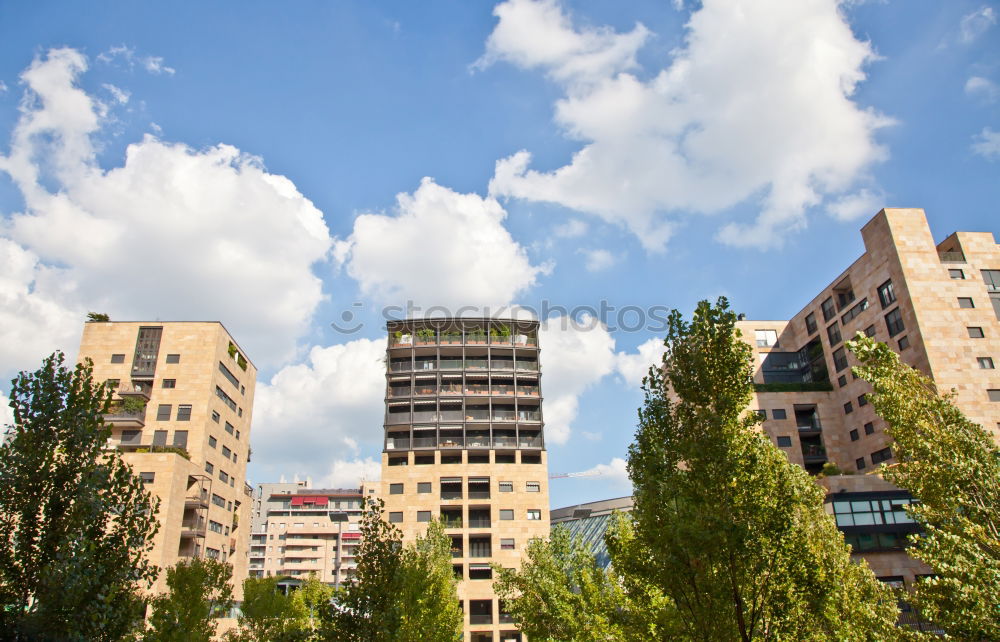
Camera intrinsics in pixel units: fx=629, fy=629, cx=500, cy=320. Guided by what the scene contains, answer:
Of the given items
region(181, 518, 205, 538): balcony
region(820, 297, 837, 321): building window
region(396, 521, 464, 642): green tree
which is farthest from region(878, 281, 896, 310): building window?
region(181, 518, 205, 538): balcony

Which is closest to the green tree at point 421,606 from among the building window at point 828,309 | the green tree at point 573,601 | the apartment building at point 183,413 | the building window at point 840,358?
the green tree at point 573,601

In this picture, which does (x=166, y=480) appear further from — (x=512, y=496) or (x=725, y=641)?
(x=725, y=641)

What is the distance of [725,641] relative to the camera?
13.9m

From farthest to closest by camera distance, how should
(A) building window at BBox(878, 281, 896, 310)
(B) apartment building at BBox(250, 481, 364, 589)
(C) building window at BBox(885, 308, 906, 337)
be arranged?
(B) apartment building at BBox(250, 481, 364, 589) → (A) building window at BBox(878, 281, 896, 310) → (C) building window at BBox(885, 308, 906, 337)

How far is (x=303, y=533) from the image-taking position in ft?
467

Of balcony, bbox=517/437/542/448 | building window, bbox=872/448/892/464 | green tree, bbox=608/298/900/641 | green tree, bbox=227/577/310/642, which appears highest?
balcony, bbox=517/437/542/448

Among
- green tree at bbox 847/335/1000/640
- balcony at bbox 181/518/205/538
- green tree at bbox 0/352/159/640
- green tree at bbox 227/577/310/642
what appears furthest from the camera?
balcony at bbox 181/518/205/538

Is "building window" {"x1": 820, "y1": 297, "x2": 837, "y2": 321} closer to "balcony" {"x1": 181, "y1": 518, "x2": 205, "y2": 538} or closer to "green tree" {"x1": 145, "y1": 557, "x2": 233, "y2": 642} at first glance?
"green tree" {"x1": 145, "y1": 557, "x2": 233, "y2": 642}

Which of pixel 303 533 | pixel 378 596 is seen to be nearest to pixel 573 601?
pixel 378 596

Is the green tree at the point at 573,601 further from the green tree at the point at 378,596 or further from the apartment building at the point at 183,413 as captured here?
the apartment building at the point at 183,413

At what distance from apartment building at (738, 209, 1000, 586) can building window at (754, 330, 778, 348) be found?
14.0 feet

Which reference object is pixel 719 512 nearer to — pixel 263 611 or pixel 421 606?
pixel 421 606

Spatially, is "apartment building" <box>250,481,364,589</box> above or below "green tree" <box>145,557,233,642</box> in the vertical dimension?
above

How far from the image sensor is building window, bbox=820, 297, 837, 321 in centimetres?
6444
